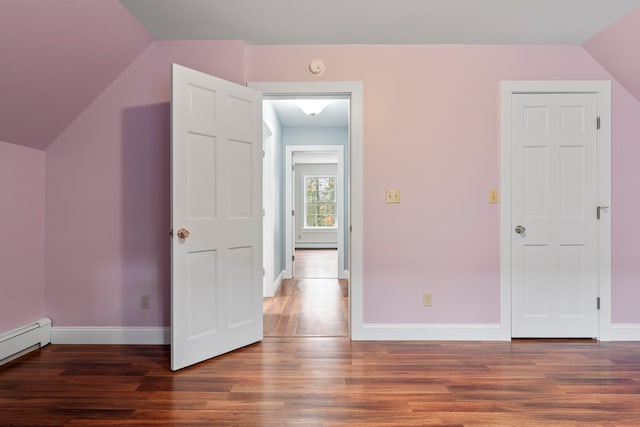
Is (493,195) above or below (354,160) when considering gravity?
below

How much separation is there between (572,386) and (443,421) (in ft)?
3.15

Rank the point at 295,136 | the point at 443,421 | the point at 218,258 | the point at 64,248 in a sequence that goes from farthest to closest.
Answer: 1. the point at 295,136
2. the point at 64,248
3. the point at 218,258
4. the point at 443,421

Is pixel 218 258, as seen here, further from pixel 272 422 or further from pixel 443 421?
pixel 443 421

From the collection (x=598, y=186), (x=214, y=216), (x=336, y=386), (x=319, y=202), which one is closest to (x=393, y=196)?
(x=214, y=216)

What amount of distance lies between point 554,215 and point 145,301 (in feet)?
10.9

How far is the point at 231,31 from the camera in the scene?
2.86 m

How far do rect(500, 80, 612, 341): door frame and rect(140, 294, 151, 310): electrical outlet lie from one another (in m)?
2.81

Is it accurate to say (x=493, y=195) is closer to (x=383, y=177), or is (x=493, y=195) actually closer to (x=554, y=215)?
(x=554, y=215)

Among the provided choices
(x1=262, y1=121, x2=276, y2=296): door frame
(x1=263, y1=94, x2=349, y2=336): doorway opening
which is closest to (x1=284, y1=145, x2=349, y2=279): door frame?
(x1=263, y1=94, x2=349, y2=336): doorway opening

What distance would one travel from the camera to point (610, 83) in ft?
9.91

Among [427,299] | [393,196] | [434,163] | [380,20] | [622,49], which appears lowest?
[427,299]

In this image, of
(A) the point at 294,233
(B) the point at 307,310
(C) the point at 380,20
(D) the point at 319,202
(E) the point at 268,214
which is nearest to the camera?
(C) the point at 380,20

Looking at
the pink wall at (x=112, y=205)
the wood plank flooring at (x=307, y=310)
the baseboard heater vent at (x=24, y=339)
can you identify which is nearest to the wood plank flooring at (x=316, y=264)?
the wood plank flooring at (x=307, y=310)

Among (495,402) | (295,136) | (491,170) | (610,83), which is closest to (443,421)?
(495,402)
